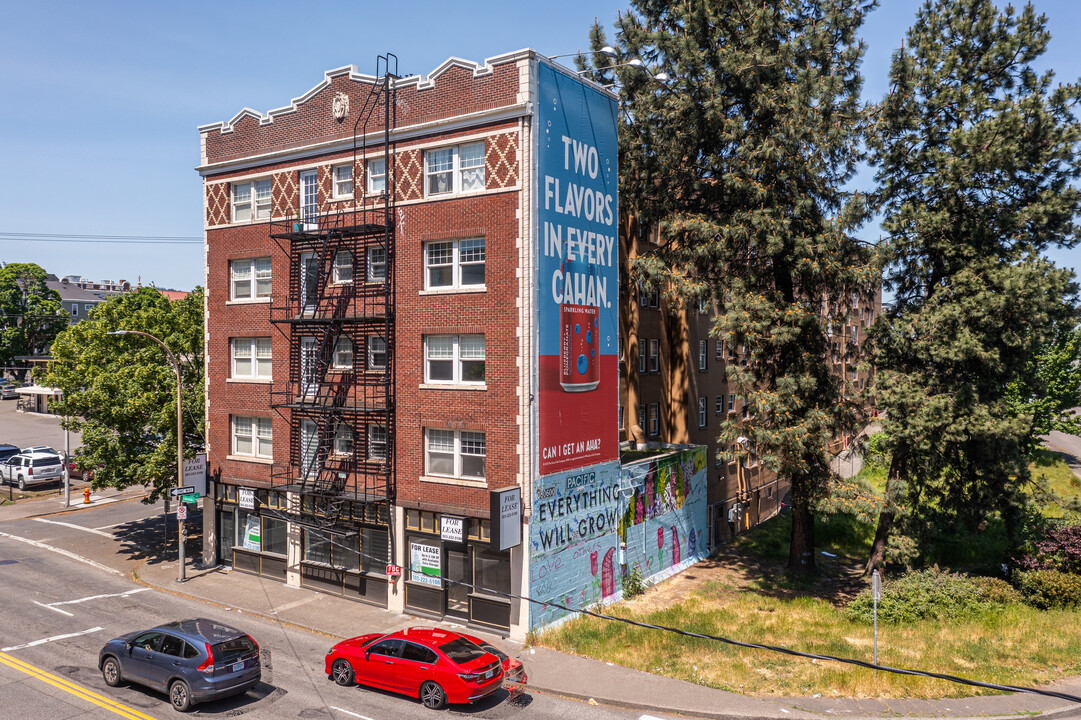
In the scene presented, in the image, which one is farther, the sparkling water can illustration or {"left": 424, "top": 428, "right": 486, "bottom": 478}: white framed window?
the sparkling water can illustration

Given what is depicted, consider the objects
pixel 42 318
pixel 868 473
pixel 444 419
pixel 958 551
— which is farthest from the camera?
pixel 42 318

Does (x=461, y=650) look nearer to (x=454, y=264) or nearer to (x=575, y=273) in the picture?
(x=454, y=264)

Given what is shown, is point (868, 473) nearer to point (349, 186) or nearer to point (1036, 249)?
point (1036, 249)

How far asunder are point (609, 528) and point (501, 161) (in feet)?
43.0

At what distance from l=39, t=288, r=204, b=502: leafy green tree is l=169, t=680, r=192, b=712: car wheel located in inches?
604

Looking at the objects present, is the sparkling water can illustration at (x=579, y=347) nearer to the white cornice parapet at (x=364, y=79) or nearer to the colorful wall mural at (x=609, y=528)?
the colorful wall mural at (x=609, y=528)

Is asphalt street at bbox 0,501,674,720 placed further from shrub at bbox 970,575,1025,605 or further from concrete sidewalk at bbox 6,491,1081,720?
shrub at bbox 970,575,1025,605

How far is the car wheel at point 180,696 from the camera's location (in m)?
16.6

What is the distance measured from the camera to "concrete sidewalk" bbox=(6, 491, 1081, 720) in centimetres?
1678

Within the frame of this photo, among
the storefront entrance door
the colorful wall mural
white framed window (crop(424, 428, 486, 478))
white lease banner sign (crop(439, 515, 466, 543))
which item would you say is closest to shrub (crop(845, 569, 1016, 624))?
the colorful wall mural

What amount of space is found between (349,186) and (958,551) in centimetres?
3064

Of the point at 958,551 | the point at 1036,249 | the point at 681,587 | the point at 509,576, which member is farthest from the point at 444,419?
the point at 958,551

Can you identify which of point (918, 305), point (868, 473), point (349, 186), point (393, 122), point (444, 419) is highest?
point (393, 122)

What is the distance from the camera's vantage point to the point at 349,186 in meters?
26.8
